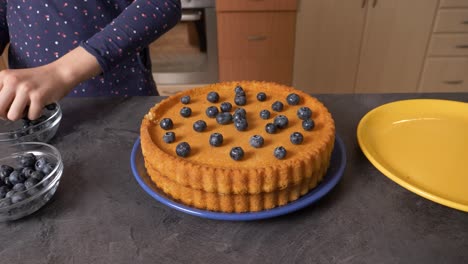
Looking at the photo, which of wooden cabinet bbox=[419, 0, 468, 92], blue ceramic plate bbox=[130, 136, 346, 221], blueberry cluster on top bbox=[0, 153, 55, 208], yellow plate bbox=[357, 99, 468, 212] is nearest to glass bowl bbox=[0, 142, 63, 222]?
blueberry cluster on top bbox=[0, 153, 55, 208]

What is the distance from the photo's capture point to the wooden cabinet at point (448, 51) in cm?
250

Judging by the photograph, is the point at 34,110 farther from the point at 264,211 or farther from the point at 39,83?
the point at 264,211

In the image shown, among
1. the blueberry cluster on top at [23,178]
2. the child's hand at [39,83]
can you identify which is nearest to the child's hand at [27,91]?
the child's hand at [39,83]

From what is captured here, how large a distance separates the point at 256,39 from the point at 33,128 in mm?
1910

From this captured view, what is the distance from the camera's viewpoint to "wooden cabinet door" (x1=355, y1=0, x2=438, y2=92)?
2498 millimetres

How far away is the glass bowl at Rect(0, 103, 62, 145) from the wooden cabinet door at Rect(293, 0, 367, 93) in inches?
75.5

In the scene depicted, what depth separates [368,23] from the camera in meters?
2.54

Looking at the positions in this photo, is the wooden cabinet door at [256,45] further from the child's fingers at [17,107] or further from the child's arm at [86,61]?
the child's fingers at [17,107]

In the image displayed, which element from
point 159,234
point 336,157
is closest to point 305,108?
point 336,157

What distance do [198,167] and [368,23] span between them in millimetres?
2204

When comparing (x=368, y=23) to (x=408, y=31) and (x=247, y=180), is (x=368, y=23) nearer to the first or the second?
(x=408, y=31)

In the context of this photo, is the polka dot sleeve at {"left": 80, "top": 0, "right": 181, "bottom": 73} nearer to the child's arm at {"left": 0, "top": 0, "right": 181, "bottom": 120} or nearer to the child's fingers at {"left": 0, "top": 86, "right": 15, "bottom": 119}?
the child's arm at {"left": 0, "top": 0, "right": 181, "bottom": 120}

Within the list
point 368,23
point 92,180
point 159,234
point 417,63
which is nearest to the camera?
point 159,234

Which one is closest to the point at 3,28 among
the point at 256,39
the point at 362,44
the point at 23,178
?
the point at 23,178
